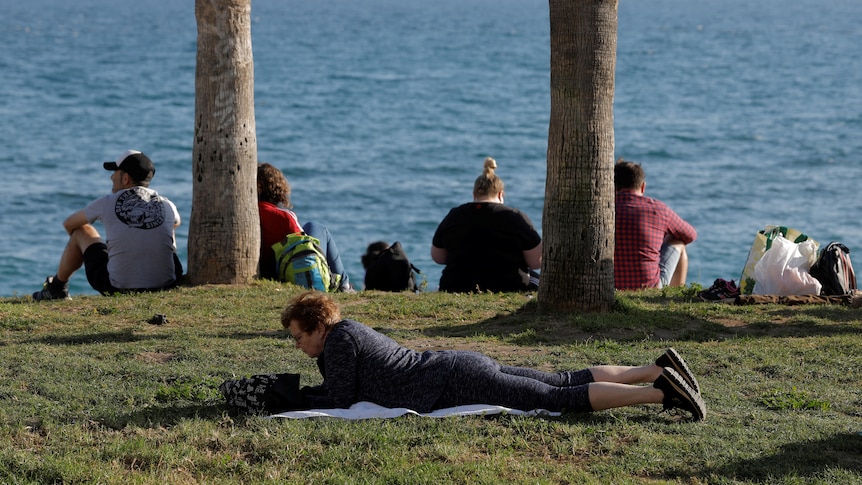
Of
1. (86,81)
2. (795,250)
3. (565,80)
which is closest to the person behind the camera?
(565,80)

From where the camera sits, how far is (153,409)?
6844 millimetres

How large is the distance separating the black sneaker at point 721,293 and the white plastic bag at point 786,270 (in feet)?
0.81

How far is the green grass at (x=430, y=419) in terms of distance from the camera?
5875 millimetres

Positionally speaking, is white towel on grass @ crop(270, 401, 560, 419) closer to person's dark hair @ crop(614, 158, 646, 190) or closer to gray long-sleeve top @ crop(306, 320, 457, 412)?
gray long-sleeve top @ crop(306, 320, 457, 412)

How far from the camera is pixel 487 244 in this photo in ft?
36.9

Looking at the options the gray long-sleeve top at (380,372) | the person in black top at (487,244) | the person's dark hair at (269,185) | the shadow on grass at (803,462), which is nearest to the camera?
the shadow on grass at (803,462)

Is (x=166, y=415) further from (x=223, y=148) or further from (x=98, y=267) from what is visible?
(x=98, y=267)

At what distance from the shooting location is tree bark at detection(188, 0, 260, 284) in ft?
35.9

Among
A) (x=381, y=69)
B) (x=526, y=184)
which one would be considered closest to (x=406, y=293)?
(x=526, y=184)

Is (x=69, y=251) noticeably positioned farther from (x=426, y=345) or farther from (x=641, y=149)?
→ (x=641, y=149)

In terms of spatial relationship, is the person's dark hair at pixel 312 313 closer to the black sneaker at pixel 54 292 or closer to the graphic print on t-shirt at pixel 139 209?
the graphic print on t-shirt at pixel 139 209

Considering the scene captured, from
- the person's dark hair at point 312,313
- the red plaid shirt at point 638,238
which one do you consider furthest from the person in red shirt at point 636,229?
the person's dark hair at point 312,313

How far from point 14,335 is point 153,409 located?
2.76m

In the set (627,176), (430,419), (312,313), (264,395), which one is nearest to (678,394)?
(430,419)
